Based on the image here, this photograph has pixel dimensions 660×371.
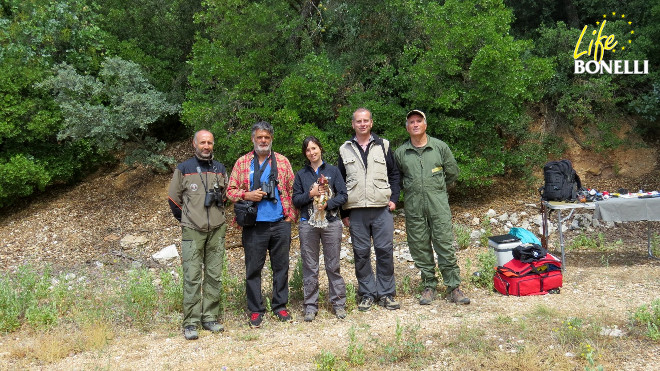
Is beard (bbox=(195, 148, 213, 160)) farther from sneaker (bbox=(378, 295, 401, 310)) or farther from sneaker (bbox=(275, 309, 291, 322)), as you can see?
sneaker (bbox=(378, 295, 401, 310))

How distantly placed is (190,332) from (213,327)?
21 centimetres

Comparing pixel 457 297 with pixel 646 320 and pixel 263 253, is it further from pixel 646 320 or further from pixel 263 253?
pixel 263 253

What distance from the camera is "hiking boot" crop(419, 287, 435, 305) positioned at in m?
4.91

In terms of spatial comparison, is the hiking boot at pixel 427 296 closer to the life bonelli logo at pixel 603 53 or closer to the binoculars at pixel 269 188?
the binoculars at pixel 269 188

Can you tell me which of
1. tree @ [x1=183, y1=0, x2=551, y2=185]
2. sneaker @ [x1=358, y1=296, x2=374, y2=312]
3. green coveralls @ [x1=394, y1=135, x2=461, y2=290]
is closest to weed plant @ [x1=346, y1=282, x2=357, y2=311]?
sneaker @ [x1=358, y1=296, x2=374, y2=312]

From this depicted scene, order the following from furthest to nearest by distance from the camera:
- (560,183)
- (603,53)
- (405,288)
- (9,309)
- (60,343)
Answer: (603,53)
(560,183)
(405,288)
(9,309)
(60,343)

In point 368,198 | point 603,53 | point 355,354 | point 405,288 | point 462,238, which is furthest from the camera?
point 603,53

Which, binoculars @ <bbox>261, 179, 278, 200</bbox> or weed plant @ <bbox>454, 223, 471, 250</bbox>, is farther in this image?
weed plant @ <bbox>454, 223, 471, 250</bbox>

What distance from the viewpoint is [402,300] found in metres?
5.11

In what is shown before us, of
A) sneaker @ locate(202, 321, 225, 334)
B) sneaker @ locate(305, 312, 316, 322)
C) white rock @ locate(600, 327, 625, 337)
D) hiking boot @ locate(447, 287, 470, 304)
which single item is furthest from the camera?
hiking boot @ locate(447, 287, 470, 304)

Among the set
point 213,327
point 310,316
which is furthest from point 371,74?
point 213,327

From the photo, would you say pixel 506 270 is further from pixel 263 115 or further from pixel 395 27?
pixel 395 27

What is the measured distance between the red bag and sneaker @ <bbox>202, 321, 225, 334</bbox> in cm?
285

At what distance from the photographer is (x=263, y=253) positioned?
451cm
